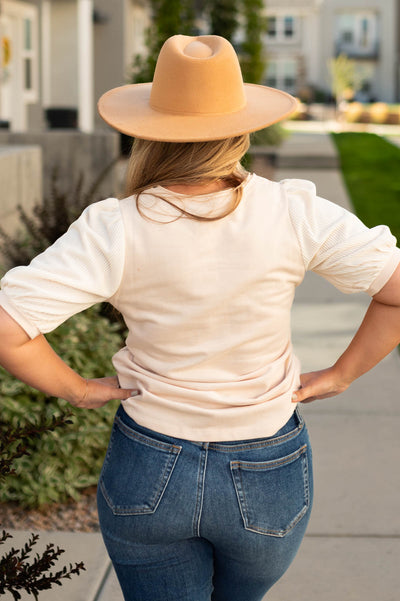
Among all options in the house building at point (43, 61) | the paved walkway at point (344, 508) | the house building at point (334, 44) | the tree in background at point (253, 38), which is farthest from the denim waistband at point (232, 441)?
the house building at point (334, 44)

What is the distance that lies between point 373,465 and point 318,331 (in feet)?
7.53

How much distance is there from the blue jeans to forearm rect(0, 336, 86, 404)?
0.13 metres

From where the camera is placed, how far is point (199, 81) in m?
1.84

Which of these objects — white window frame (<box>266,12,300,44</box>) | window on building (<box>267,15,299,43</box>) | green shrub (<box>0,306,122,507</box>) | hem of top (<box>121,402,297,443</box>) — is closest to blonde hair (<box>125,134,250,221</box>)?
hem of top (<box>121,402,297,443</box>)

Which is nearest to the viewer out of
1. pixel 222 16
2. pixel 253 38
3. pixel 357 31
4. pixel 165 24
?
pixel 165 24

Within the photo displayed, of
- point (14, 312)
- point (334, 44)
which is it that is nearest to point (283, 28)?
point (334, 44)

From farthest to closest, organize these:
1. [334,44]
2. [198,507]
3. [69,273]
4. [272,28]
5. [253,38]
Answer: [334,44] < [272,28] < [253,38] < [198,507] < [69,273]

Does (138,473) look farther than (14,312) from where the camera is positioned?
Yes

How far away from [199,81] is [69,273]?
51 centimetres

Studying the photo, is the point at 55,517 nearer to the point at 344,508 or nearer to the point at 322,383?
the point at 344,508

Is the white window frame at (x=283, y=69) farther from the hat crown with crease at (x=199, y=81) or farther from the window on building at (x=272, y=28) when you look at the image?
the hat crown with crease at (x=199, y=81)

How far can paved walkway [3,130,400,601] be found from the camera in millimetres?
3225

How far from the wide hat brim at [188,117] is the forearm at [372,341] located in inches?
20.0

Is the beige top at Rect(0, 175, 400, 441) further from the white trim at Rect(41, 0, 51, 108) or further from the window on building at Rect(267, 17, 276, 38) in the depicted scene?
the window on building at Rect(267, 17, 276, 38)
